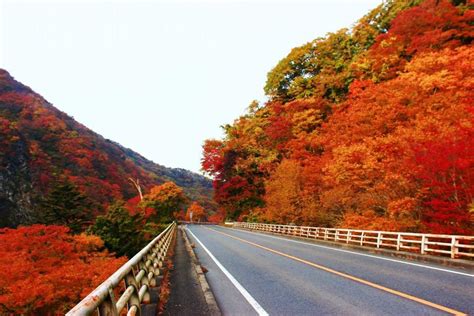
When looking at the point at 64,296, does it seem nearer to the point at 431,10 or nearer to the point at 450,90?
the point at 450,90

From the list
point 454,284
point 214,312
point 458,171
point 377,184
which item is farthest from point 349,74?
point 214,312

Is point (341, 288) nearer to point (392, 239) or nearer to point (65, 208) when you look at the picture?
point (392, 239)

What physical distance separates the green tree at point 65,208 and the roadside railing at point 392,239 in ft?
66.1

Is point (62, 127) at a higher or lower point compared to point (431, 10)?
lower

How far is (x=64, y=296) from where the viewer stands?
1191cm

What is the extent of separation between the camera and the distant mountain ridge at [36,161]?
41594 millimetres

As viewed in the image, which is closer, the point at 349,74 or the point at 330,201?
the point at 330,201

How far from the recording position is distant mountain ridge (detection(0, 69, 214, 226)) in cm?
4159

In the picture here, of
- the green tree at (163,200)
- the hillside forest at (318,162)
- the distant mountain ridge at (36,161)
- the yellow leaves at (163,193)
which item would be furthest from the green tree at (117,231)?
the yellow leaves at (163,193)

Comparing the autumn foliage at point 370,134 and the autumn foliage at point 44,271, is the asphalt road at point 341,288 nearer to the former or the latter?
the autumn foliage at point 370,134

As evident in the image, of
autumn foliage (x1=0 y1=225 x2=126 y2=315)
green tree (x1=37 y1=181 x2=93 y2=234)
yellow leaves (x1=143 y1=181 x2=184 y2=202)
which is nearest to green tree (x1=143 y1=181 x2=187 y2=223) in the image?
yellow leaves (x1=143 y1=181 x2=184 y2=202)

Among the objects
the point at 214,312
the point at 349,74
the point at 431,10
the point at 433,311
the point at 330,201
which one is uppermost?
the point at 431,10

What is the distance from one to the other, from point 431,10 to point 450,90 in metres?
15.5

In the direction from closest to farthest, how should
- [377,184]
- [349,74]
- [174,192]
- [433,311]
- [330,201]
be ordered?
[433,311]
[377,184]
[330,201]
[349,74]
[174,192]
